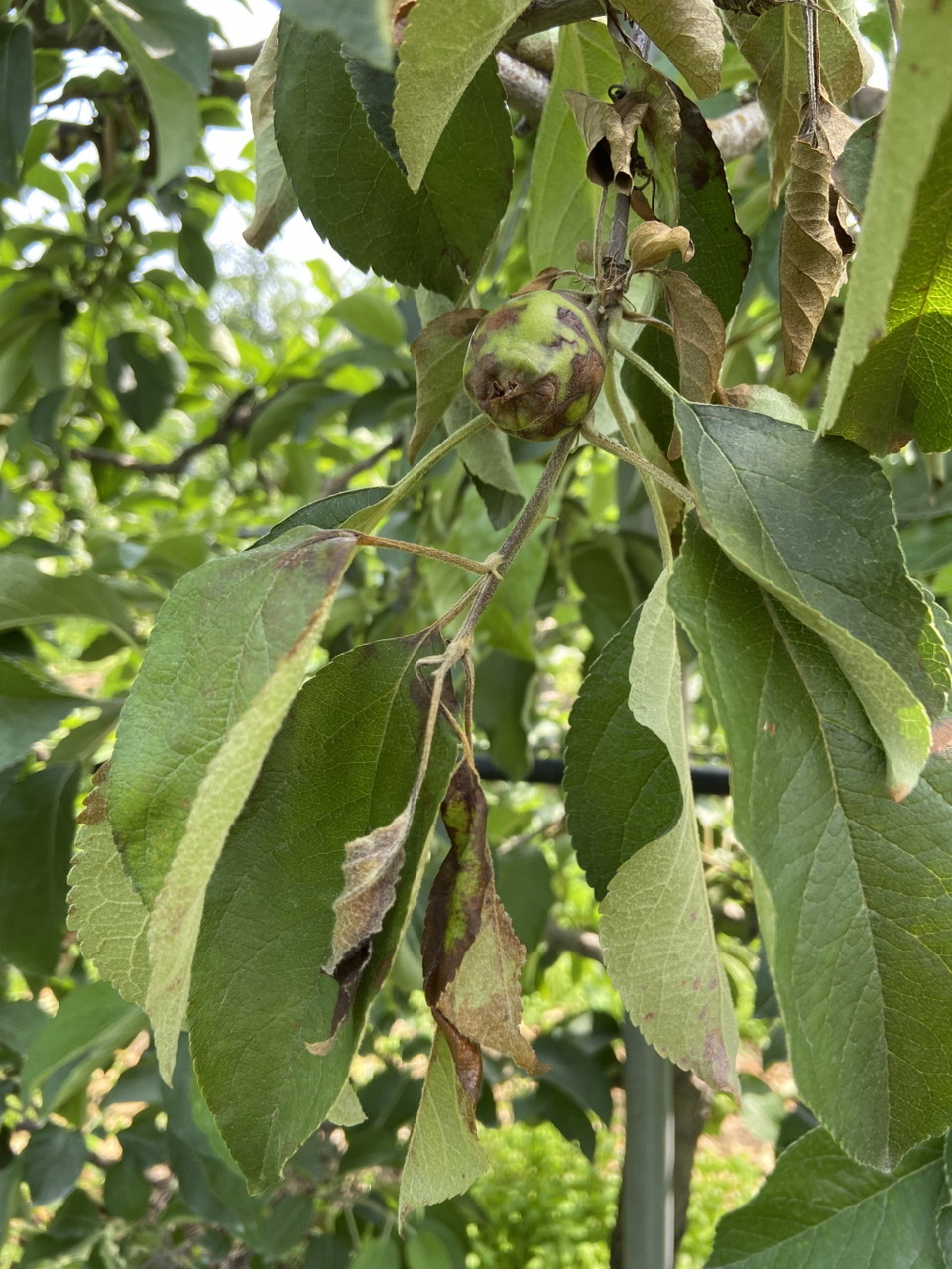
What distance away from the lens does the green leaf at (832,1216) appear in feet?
2.00

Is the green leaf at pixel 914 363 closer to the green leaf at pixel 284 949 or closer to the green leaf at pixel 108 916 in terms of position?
the green leaf at pixel 284 949

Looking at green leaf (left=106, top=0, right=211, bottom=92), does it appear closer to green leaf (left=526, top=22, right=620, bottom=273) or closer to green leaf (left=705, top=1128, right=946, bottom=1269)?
green leaf (left=526, top=22, right=620, bottom=273)

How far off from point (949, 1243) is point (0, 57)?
1.29 m

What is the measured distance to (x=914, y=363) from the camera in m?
0.40

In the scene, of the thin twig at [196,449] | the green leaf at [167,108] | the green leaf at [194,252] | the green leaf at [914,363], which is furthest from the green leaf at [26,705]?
the thin twig at [196,449]

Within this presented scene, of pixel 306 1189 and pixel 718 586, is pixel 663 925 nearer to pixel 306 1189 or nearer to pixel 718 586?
pixel 718 586

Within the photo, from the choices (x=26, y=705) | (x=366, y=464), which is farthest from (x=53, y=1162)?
(x=366, y=464)

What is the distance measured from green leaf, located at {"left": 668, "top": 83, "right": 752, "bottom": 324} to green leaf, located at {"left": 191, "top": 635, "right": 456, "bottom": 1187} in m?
0.27

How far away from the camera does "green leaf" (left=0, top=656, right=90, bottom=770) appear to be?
3.01ft

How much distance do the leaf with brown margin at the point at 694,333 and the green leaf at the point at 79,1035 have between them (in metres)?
0.75

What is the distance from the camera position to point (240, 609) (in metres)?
0.32

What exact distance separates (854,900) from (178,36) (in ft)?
2.72

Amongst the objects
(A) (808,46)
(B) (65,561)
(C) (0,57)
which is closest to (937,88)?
(A) (808,46)

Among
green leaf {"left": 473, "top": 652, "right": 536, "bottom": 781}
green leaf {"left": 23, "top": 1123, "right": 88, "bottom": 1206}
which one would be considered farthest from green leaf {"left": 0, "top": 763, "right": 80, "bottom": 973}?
green leaf {"left": 473, "top": 652, "right": 536, "bottom": 781}
